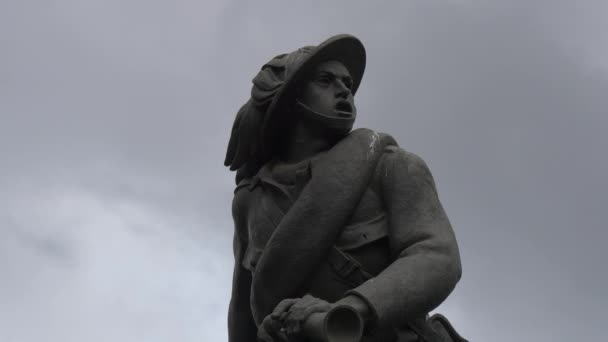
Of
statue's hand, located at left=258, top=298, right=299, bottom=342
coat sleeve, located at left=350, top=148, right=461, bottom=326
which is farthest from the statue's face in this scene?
statue's hand, located at left=258, top=298, right=299, bottom=342

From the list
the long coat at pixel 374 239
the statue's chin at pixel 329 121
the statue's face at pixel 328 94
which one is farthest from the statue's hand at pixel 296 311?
the statue's face at pixel 328 94

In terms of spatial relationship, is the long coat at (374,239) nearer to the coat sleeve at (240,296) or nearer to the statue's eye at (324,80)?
the coat sleeve at (240,296)

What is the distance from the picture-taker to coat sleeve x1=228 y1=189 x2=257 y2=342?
316 inches

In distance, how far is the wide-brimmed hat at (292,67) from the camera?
786cm

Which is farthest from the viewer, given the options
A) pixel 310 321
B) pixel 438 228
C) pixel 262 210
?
pixel 262 210

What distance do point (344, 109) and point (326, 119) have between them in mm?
180

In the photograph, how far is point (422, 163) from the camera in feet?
25.0

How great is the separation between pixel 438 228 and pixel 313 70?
61.3 inches

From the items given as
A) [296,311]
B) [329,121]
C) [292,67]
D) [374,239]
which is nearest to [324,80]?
[292,67]

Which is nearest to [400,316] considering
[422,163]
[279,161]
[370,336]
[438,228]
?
[370,336]

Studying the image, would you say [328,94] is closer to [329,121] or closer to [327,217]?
[329,121]

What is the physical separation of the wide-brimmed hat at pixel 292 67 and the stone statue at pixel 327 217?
10 millimetres

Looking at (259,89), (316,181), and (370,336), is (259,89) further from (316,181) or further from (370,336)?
(370,336)

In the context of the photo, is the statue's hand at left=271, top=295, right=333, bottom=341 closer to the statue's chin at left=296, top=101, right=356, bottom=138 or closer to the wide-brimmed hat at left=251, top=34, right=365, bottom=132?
the statue's chin at left=296, top=101, right=356, bottom=138
